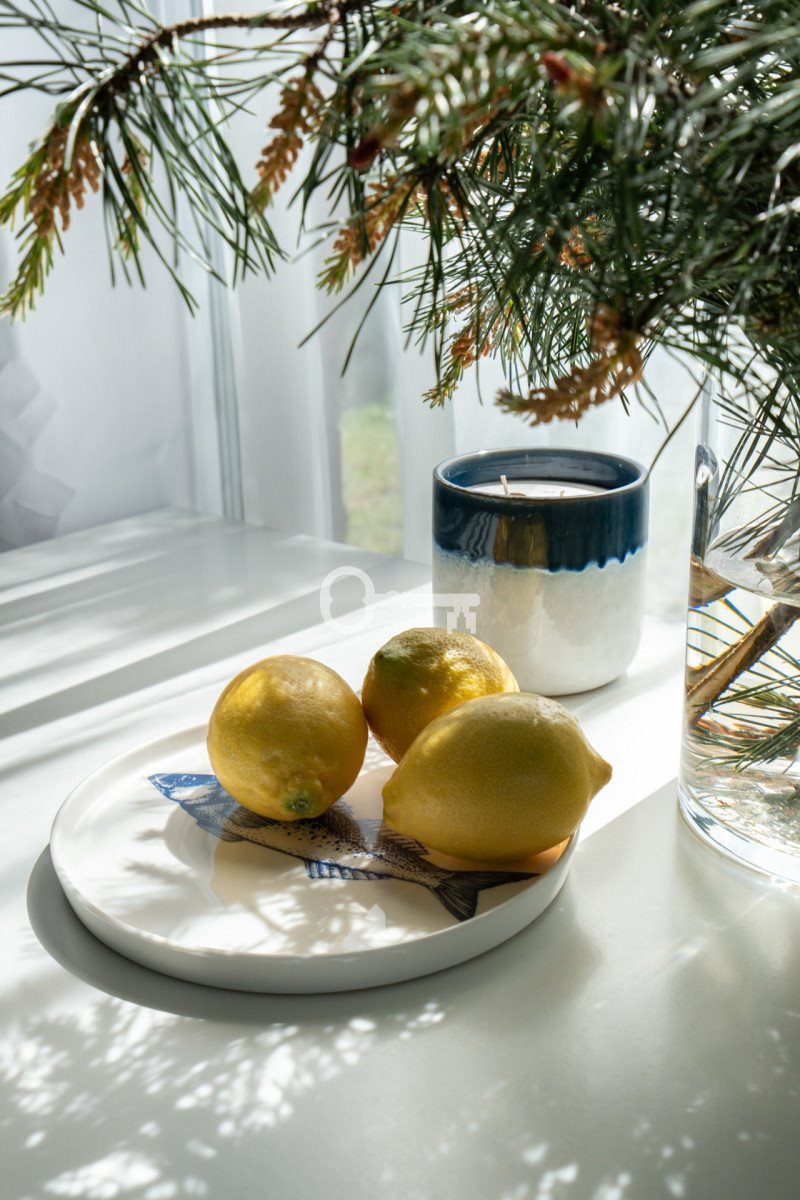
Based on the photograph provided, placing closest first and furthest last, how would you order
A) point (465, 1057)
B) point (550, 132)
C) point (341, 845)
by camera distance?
1. point (550, 132)
2. point (465, 1057)
3. point (341, 845)

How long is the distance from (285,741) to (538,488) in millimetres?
292

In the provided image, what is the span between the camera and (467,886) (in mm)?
498

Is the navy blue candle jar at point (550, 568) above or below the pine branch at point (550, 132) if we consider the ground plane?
below

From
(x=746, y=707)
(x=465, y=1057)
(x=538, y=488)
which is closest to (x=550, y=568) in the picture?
(x=538, y=488)

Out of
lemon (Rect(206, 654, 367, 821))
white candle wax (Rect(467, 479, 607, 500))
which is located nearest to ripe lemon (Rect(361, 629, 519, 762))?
lemon (Rect(206, 654, 367, 821))

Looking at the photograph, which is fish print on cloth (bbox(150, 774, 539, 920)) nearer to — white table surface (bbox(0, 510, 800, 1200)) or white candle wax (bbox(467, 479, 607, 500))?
white table surface (bbox(0, 510, 800, 1200))

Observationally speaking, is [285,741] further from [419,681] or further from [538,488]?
[538,488]

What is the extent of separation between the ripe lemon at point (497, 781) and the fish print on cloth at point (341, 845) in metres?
0.02

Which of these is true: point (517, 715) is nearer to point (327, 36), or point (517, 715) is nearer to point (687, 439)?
point (327, 36)

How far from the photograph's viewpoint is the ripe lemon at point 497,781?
0.47m

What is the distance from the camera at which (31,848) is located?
58 cm

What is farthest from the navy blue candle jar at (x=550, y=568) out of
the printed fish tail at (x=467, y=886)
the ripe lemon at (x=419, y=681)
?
the printed fish tail at (x=467, y=886)

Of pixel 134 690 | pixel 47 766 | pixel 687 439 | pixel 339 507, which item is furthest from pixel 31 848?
pixel 339 507

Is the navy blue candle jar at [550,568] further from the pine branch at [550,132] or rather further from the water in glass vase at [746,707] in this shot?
the pine branch at [550,132]
